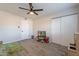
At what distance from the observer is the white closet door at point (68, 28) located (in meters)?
2.65

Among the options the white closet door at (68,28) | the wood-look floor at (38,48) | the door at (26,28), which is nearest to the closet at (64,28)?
the white closet door at (68,28)

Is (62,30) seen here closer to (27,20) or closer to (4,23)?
(27,20)

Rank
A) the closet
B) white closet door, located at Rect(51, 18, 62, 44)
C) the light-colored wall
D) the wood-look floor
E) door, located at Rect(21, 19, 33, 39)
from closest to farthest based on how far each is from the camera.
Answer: door, located at Rect(21, 19, 33, 39) → the light-colored wall → the closet → white closet door, located at Rect(51, 18, 62, 44) → the wood-look floor

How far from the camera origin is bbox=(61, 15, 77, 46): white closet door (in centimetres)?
265

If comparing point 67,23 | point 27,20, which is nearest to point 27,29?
point 27,20

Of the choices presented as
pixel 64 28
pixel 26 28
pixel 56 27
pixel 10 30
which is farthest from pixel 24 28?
pixel 64 28

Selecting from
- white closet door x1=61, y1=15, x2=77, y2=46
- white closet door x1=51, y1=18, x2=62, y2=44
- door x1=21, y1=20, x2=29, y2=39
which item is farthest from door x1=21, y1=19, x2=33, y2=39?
white closet door x1=61, y1=15, x2=77, y2=46

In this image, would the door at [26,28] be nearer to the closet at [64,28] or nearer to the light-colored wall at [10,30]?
the light-colored wall at [10,30]

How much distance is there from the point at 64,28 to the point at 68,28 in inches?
5.0

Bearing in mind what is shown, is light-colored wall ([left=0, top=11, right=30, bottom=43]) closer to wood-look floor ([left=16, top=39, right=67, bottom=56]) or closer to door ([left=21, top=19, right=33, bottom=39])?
door ([left=21, top=19, right=33, bottom=39])

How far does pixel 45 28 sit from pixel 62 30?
0.55 m

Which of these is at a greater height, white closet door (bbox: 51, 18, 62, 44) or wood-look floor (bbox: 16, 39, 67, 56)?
white closet door (bbox: 51, 18, 62, 44)

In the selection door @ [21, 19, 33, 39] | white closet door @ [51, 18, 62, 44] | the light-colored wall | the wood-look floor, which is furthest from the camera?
the wood-look floor

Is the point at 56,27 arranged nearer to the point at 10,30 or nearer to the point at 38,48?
the point at 38,48
